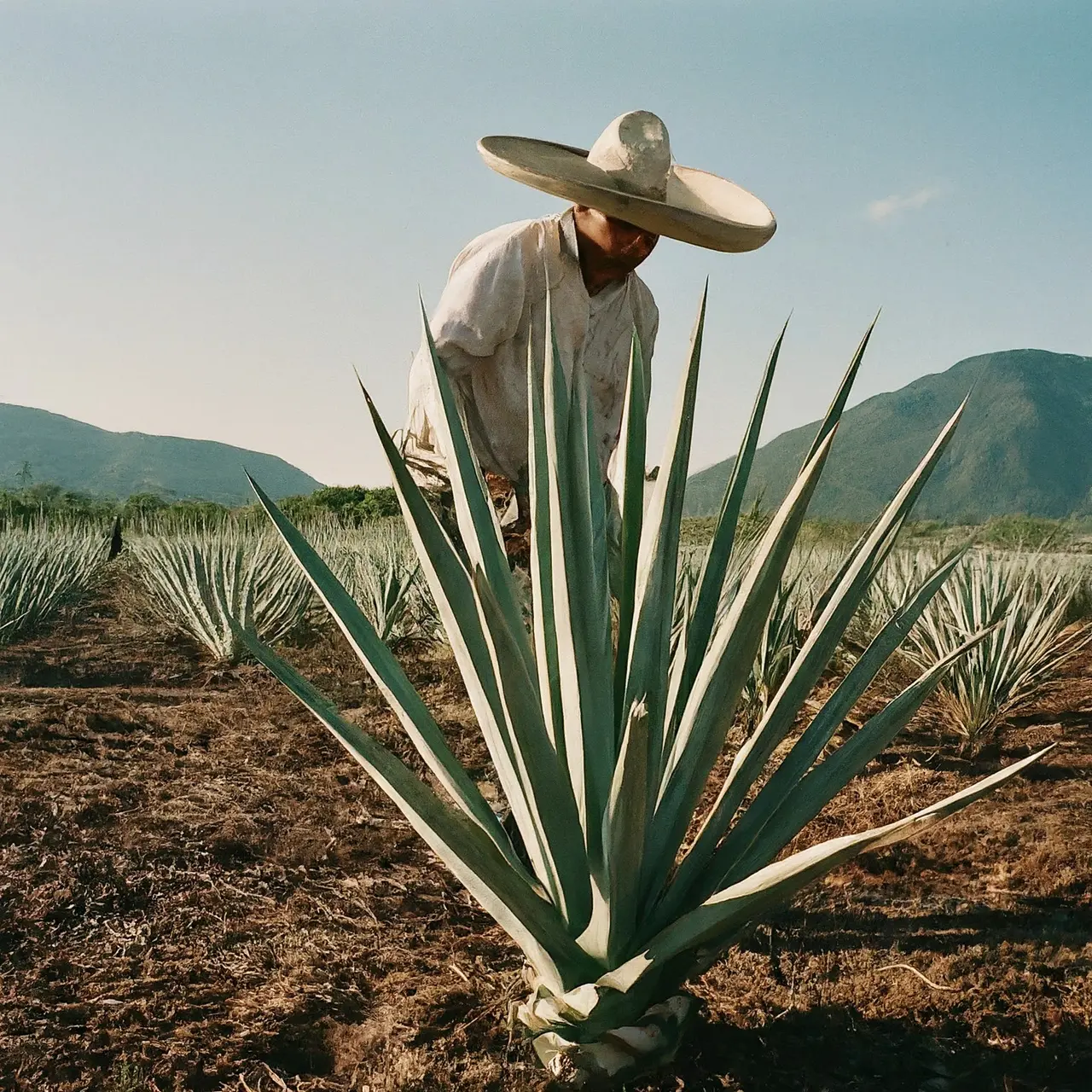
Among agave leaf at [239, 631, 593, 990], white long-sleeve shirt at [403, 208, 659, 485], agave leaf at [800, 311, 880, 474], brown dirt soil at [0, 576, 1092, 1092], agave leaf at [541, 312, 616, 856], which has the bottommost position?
brown dirt soil at [0, 576, 1092, 1092]

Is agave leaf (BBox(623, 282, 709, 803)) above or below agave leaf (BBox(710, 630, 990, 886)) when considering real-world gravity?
above

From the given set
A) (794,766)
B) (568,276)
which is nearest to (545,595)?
(794,766)

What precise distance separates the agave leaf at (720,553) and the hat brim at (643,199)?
3.02 feet

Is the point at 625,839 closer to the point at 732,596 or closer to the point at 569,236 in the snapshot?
the point at 732,596

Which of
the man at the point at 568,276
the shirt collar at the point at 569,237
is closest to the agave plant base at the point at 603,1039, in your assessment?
the man at the point at 568,276

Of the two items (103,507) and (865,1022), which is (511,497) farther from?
(103,507)

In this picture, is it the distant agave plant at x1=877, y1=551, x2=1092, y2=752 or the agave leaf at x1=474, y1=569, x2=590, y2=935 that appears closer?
the agave leaf at x1=474, y1=569, x2=590, y2=935

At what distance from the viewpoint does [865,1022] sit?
56.2 inches

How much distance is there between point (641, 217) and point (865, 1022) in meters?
1.76

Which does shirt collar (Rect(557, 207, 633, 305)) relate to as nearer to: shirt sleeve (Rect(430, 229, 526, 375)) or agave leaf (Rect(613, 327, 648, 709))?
shirt sleeve (Rect(430, 229, 526, 375))

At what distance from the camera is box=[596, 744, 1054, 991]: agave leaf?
96 cm

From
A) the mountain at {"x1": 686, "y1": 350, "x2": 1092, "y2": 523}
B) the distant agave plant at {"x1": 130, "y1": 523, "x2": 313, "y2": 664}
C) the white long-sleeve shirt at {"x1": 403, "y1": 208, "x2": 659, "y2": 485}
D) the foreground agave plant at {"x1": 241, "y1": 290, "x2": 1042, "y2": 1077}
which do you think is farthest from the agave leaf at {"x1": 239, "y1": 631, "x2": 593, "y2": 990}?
the mountain at {"x1": 686, "y1": 350, "x2": 1092, "y2": 523}

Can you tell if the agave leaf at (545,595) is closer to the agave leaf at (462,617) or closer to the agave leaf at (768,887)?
the agave leaf at (462,617)

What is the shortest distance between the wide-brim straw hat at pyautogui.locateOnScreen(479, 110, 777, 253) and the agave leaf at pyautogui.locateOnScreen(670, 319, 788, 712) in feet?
3.06
